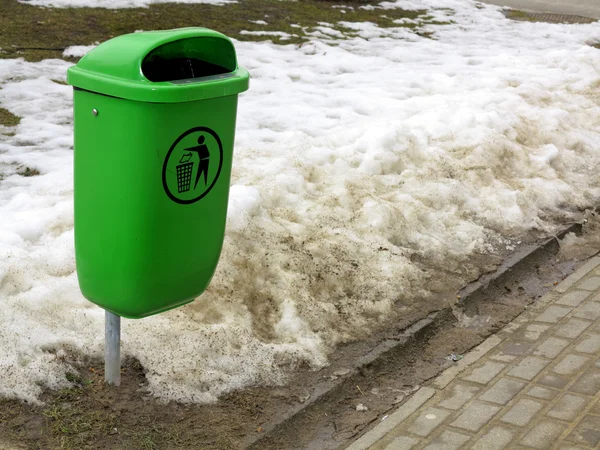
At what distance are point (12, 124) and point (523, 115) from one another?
3877mm

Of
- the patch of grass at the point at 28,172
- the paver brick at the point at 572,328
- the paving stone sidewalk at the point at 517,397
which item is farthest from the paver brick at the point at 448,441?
the patch of grass at the point at 28,172

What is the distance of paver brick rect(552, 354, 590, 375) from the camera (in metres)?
3.80

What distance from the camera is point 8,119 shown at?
19.2 feet

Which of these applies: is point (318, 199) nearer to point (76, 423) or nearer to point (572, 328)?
point (572, 328)

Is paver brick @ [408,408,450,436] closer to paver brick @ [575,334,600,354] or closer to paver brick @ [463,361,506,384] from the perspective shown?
paver brick @ [463,361,506,384]

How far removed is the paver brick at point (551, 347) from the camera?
13.0 ft

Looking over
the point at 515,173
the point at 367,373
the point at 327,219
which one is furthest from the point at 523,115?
the point at 367,373

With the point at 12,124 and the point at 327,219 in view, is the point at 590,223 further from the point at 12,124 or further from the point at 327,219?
the point at 12,124

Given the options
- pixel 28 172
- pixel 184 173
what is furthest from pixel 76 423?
pixel 28 172

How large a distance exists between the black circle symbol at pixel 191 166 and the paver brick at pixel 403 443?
4.01ft

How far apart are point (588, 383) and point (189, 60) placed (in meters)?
2.23

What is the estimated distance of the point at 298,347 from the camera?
147 inches

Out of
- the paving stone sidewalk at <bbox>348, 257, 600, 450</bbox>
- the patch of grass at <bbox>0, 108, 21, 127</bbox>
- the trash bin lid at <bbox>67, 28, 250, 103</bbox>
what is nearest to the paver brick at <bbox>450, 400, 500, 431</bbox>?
the paving stone sidewalk at <bbox>348, 257, 600, 450</bbox>

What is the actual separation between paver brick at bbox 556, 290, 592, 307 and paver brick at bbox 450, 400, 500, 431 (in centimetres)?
122
